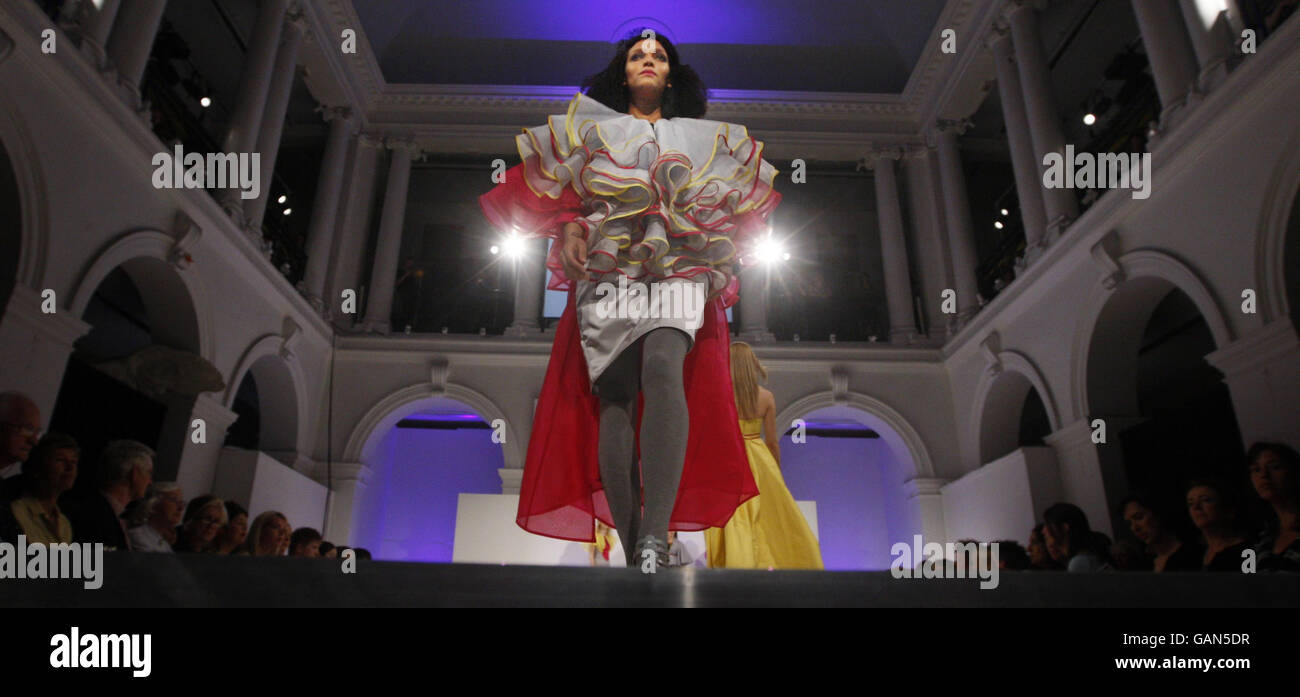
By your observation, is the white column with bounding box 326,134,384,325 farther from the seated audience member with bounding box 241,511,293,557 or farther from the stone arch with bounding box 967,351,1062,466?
the stone arch with bounding box 967,351,1062,466

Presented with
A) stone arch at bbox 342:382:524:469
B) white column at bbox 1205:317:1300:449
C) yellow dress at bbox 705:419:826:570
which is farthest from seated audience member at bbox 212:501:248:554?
white column at bbox 1205:317:1300:449

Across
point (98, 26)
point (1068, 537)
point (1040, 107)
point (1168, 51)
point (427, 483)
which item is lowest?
point (1068, 537)

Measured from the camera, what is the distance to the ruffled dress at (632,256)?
92.6 inches

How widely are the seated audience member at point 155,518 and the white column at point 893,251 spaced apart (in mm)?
9493

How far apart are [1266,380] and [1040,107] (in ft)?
16.0

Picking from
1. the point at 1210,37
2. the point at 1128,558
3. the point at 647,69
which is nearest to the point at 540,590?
the point at 647,69

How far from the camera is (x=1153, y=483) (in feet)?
23.8

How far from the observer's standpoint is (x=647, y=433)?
2.14 m

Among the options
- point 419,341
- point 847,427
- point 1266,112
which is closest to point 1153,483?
point 1266,112

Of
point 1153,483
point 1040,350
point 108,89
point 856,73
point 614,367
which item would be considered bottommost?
point 614,367

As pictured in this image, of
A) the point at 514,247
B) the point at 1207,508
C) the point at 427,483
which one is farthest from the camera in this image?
the point at 427,483

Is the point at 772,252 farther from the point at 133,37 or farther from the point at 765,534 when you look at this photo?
the point at 765,534
